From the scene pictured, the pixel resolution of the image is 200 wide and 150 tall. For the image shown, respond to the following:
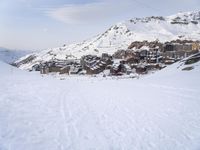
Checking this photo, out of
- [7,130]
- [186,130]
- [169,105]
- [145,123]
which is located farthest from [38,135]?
[169,105]

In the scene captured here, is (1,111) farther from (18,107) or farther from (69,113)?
(69,113)

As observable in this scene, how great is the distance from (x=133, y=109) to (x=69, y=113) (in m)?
2.98

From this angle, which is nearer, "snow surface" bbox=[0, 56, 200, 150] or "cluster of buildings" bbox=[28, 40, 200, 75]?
"snow surface" bbox=[0, 56, 200, 150]

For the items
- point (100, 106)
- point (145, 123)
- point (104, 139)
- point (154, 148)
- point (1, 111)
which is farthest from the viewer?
point (100, 106)

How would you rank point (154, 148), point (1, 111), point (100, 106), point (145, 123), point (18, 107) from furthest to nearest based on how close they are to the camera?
1. point (100, 106)
2. point (18, 107)
3. point (1, 111)
4. point (145, 123)
5. point (154, 148)

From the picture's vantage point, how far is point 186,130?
8.47m

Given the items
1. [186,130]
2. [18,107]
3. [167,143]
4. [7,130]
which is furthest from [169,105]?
[7,130]

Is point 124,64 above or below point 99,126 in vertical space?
below

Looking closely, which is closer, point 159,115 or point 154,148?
point 154,148

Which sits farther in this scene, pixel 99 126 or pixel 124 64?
pixel 124 64

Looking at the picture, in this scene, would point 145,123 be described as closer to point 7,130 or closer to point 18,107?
point 7,130

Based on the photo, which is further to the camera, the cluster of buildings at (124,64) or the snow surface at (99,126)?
the cluster of buildings at (124,64)

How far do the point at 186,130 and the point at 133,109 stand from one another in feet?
12.0

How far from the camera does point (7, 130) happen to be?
25.5ft
